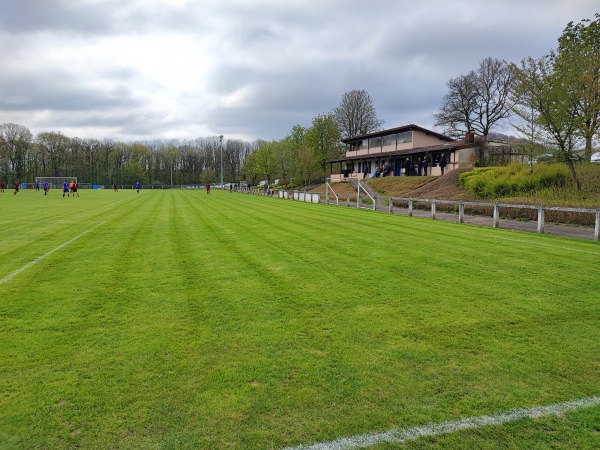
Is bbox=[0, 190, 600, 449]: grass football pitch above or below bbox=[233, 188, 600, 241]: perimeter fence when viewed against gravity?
below

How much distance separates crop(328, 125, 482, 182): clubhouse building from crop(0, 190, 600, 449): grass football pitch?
30832mm

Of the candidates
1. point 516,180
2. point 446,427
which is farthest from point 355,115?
point 446,427

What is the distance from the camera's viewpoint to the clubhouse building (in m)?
36.8

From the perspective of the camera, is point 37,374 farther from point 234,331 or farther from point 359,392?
point 359,392

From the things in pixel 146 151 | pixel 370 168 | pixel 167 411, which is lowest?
pixel 167 411

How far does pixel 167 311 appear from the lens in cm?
525

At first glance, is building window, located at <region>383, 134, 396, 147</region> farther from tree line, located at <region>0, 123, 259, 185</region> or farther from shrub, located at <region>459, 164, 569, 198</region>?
tree line, located at <region>0, 123, 259, 185</region>

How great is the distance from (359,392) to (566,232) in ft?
42.8

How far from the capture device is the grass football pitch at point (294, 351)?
2830 mm

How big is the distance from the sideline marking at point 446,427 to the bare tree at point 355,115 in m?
70.6

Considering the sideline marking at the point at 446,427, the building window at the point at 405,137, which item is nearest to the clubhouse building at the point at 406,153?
the building window at the point at 405,137

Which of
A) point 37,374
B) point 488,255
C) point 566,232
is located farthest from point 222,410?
point 566,232

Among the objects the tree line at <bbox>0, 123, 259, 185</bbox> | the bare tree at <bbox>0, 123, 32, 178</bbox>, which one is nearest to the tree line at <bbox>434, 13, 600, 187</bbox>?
the tree line at <bbox>0, 123, 259, 185</bbox>

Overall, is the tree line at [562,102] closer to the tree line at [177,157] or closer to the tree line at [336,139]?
the tree line at [336,139]
